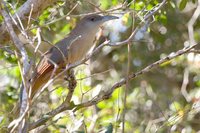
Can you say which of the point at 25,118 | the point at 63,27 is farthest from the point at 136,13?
the point at 63,27

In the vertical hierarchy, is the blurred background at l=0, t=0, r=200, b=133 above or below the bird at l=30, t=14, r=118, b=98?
below

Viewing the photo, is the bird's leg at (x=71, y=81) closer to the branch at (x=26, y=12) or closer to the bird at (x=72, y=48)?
the bird at (x=72, y=48)

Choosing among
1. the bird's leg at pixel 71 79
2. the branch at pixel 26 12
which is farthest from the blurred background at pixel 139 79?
the bird's leg at pixel 71 79

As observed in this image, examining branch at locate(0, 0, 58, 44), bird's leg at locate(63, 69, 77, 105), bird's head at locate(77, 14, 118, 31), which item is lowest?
bird's leg at locate(63, 69, 77, 105)

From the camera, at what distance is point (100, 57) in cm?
770

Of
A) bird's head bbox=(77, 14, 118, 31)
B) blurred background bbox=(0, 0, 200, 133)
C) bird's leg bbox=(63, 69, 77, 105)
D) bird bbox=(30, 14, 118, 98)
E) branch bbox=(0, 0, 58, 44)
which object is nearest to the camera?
bird's leg bbox=(63, 69, 77, 105)

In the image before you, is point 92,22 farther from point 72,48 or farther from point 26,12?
point 26,12

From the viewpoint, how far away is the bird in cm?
477

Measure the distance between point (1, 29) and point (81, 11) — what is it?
0.97 meters

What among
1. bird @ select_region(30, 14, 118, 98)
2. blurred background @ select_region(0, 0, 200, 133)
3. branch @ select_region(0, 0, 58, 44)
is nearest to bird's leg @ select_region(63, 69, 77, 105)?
bird @ select_region(30, 14, 118, 98)

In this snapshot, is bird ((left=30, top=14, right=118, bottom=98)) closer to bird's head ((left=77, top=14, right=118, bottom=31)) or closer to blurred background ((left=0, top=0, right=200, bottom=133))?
bird's head ((left=77, top=14, right=118, bottom=31))

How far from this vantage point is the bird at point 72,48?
4772mm

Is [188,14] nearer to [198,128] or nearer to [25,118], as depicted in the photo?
[198,128]

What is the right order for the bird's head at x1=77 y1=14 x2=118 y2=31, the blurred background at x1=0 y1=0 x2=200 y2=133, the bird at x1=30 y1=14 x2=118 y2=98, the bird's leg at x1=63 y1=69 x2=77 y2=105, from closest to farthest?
the bird's leg at x1=63 y1=69 x2=77 y2=105 < the bird at x1=30 y1=14 x2=118 y2=98 < the bird's head at x1=77 y1=14 x2=118 y2=31 < the blurred background at x1=0 y1=0 x2=200 y2=133
